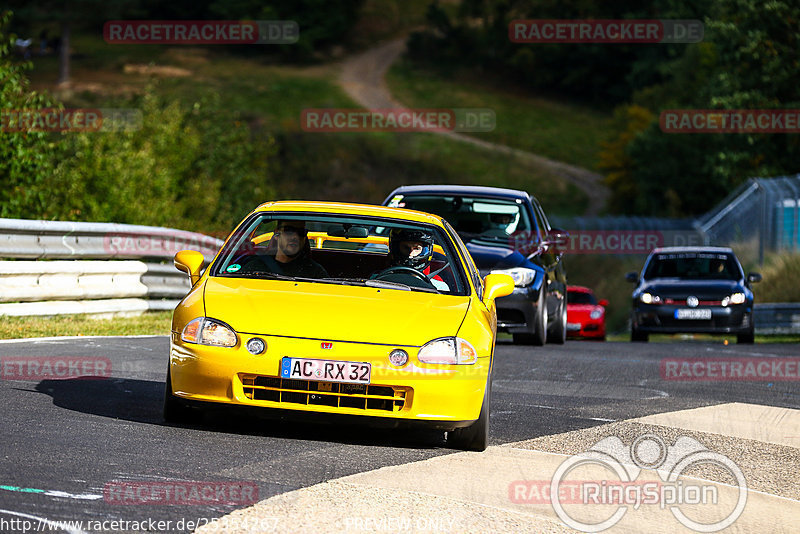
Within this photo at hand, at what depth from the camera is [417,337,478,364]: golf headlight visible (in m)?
7.18

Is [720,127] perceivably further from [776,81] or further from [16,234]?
[16,234]

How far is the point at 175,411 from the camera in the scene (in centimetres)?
752

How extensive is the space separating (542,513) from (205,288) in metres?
2.74

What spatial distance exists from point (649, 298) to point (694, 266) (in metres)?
1.61

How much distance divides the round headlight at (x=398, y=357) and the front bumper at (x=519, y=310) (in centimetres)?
724

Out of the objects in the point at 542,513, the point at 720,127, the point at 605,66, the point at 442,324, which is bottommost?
the point at 542,513

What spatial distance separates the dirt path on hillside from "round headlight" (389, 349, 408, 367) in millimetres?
66732

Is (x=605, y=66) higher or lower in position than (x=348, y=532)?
higher

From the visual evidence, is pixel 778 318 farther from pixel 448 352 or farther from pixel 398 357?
pixel 398 357

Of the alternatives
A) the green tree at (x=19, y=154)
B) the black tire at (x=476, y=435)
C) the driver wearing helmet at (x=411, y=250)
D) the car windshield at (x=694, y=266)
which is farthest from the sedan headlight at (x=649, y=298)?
the black tire at (x=476, y=435)

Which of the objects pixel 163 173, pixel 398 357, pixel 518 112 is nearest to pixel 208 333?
pixel 398 357

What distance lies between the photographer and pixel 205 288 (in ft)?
25.1

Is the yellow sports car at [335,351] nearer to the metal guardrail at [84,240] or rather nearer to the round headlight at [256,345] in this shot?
the round headlight at [256,345]

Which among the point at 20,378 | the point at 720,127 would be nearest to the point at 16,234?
the point at 20,378
